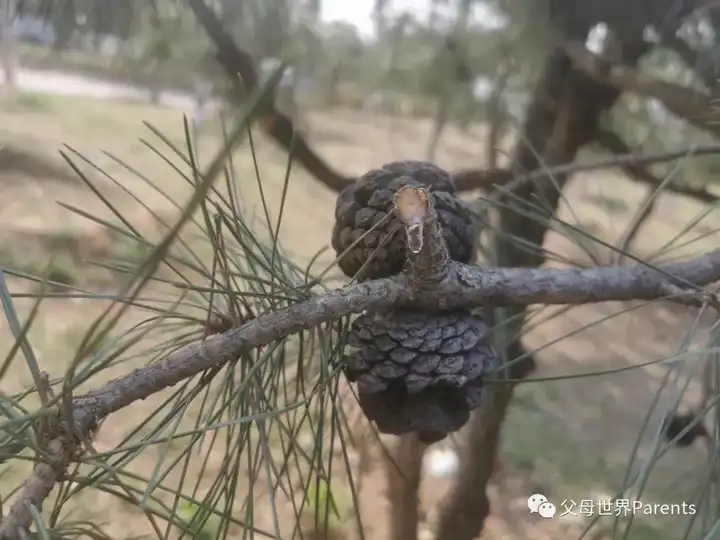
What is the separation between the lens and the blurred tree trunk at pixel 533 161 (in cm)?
57

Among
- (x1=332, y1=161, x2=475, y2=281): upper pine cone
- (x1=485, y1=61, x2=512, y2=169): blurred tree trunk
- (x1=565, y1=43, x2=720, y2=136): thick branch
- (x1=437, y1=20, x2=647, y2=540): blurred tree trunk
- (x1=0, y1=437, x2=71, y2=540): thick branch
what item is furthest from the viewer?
(x1=485, y1=61, x2=512, y2=169): blurred tree trunk

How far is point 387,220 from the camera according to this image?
0.24 meters

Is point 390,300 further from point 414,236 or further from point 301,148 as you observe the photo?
point 301,148

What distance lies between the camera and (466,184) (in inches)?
22.7

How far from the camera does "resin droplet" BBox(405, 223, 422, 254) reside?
0.19 metres

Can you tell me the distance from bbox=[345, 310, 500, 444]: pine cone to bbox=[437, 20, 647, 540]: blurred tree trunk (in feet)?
1.07

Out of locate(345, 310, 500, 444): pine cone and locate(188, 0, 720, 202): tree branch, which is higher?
locate(188, 0, 720, 202): tree branch

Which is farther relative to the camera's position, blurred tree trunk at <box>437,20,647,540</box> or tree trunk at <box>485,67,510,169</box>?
tree trunk at <box>485,67,510,169</box>

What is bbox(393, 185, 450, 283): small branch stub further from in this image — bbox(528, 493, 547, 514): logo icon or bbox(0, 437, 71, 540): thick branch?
bbox(528, 493, 547, 514): logo icon

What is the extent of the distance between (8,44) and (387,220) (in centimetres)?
64

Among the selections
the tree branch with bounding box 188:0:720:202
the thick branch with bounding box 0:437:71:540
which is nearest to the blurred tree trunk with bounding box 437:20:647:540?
the tree branch with bounding box 188:0:720:202

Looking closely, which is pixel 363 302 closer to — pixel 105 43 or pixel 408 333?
pixel 408 333

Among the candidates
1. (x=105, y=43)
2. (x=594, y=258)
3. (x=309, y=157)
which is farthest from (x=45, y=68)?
(x=594, y=258)

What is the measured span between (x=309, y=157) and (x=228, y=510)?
39 centimetres
